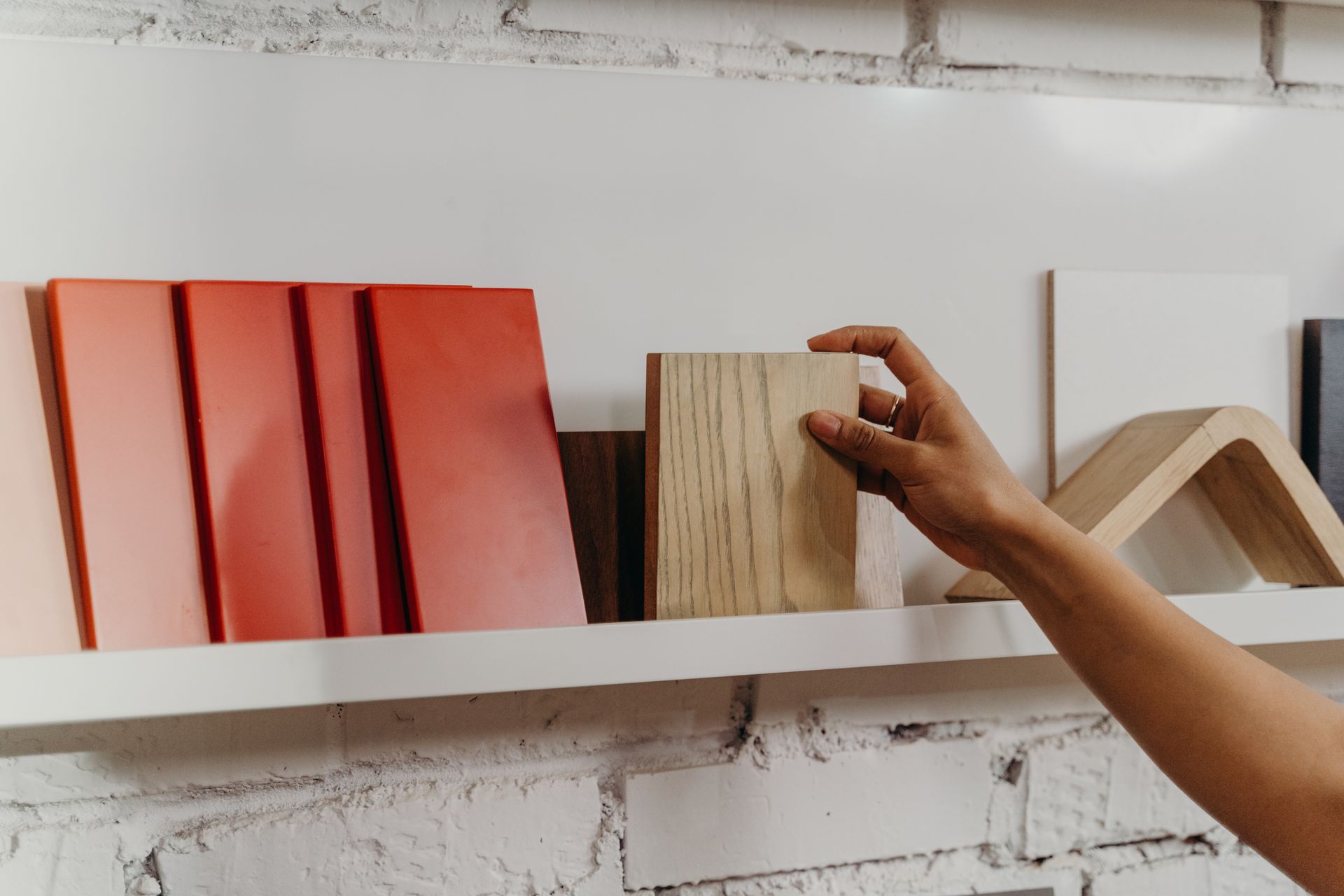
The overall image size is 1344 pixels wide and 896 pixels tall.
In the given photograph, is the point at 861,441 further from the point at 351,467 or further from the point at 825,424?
the point at 351,467

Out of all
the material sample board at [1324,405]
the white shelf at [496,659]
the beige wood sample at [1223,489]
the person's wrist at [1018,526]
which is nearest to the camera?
the white shelf at [496,659]

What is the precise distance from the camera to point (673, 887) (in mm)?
740

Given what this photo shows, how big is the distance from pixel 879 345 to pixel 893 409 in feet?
0.15

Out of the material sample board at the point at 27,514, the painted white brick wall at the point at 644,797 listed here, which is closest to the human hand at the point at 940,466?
the painted white brick wall at the point at 644,797

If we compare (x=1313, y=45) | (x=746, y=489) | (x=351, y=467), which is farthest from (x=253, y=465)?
(x=1313, y=45)

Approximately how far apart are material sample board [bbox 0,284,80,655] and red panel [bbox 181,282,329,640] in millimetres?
75

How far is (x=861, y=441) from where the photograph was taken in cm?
58

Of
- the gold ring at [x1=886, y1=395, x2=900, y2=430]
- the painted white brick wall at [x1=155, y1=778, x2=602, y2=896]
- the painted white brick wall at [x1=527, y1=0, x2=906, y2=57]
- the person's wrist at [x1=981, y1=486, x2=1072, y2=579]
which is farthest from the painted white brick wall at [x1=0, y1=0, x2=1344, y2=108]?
the painted white brick wall at [x1=155, y1=778, x2=602, y2=896]

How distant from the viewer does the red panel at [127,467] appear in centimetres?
50

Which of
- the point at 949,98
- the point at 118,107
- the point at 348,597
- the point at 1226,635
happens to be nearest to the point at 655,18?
the point at 949,98

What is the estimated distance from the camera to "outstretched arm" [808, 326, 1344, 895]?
0.48 meters

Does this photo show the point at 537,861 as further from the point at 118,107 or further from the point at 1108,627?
the point at 118,107

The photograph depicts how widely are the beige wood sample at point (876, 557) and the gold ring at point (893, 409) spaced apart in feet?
0.10

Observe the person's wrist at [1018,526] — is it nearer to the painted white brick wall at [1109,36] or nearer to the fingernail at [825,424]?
the fingernail at [825,424]
